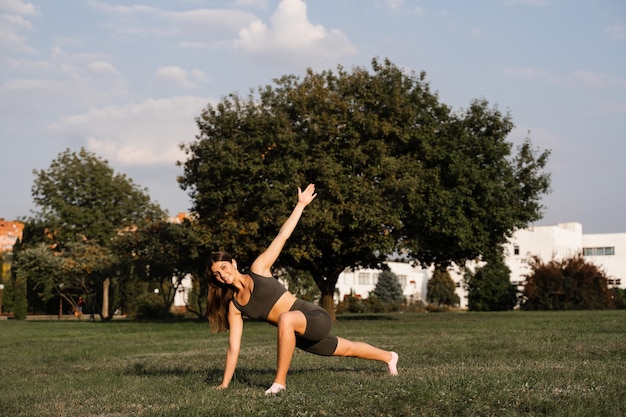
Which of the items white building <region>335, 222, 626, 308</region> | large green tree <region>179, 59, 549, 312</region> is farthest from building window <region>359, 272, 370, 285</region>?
large green tree <region>179, 59, 549, 312</region>

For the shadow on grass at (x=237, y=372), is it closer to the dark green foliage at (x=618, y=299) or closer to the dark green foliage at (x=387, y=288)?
the dark green foliage at (x=618, y=299)

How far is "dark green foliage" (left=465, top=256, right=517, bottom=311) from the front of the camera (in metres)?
66.0

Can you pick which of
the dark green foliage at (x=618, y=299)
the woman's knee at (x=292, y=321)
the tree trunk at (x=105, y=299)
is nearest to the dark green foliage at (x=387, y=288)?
the dark green foliage at (x=618, y=299)

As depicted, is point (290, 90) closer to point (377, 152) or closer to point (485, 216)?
point (377, 152)

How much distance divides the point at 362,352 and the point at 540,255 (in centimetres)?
8609

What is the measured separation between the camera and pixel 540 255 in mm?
91312

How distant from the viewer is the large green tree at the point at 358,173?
3272 centimetres

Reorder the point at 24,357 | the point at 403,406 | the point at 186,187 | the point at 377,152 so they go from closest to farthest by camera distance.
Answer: the point at 403,406 < the point at 24,357 < the point at 377,152 < the point at 186,187

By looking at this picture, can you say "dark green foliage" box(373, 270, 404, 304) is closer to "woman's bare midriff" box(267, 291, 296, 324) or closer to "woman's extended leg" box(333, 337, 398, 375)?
"woman's extended leg" box(333, 337, 398, 375)

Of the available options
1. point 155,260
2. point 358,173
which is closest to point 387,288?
point 155,260

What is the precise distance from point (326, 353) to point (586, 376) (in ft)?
8.90

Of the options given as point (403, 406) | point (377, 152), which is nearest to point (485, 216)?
point (377, 152)

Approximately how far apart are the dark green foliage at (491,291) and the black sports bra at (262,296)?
58.9 m

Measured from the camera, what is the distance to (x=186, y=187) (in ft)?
121
